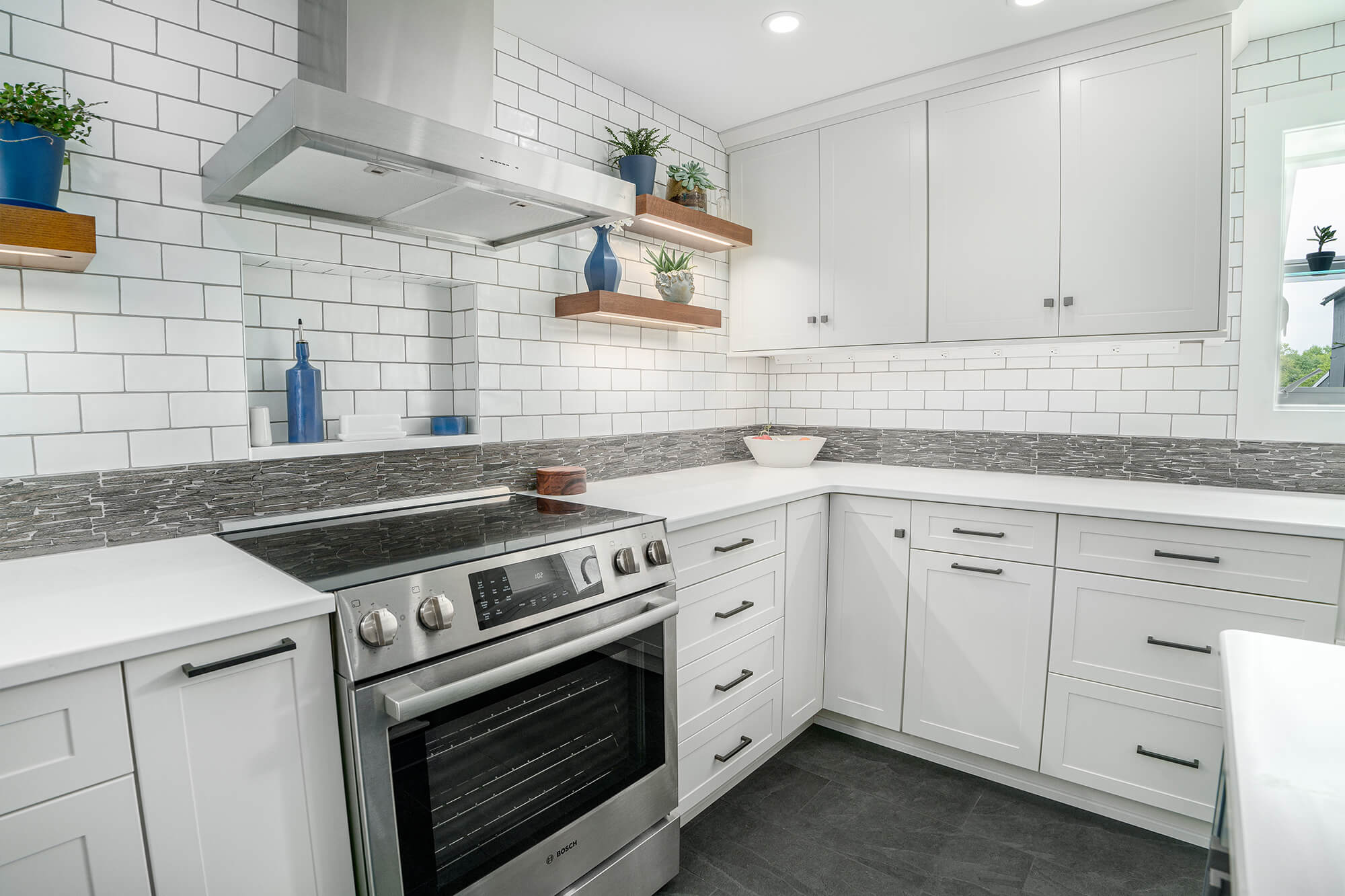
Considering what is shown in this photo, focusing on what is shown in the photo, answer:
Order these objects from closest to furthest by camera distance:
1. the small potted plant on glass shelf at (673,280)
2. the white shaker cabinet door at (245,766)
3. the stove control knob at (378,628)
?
the white shaker cabinet door at (245,766)
the stove control knob at (378,628)
the small potted plant on glass shelf at (673,280)

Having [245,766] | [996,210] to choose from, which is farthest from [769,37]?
[245,766]

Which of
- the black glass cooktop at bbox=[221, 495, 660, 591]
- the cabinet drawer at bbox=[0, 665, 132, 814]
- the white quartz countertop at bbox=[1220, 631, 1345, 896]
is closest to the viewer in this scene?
the white quartz countertop at bbox=[1220, 631, 1345, 896]

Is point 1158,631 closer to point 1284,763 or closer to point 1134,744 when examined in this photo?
point 1134,744

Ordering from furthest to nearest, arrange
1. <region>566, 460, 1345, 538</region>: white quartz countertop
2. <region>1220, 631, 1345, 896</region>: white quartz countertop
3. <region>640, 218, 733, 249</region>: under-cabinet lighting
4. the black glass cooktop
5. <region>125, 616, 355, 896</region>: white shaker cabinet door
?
<region>640, 218, 733, 249</region>: under-cabinet lighting < <region>566, 460, 1345, 538</region>: white quartz countertop < the black glass cooktop < <region>125, 616, 355, 896</region>: white shaker cabinet door < <region>1220, 631, 1345, 896</region>: white quartz countertop

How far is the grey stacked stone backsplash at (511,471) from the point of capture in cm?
151

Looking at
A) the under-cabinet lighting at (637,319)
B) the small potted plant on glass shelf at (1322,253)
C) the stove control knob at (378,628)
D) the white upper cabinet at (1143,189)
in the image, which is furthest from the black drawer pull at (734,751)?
the small potted plant on glass shelf at (1322,253)

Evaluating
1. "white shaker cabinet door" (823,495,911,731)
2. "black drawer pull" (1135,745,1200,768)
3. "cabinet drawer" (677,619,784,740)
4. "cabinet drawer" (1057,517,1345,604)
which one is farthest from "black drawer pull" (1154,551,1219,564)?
"cabinet drawer" (677,619,784,740)

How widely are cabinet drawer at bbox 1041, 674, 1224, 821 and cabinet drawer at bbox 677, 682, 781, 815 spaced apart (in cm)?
89

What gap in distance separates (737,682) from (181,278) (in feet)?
6.22

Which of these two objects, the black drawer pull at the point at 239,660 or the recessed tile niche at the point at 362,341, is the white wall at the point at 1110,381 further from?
the black drawer pull at the point at 239,660

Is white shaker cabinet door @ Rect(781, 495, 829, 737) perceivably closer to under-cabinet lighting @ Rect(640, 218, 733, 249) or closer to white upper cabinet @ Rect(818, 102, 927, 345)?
white upper cabinet @ Rect(818, 102, 927, 345)

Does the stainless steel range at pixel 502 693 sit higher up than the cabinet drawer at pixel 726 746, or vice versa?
the stainless steel range at pixel 502 693

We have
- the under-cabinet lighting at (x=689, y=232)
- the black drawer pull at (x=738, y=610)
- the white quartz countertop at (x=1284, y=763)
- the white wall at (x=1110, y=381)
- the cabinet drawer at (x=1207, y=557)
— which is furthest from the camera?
the under-cabinet lighting at (x=689, y=232)

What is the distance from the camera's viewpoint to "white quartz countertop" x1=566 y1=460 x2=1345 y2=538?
74.6 inches
